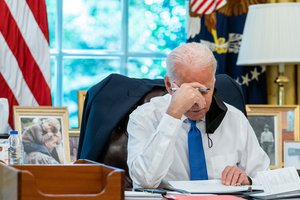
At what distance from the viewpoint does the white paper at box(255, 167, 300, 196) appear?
191 cm

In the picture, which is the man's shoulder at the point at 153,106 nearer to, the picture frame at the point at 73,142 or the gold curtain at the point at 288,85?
the picture frame at the point at 73,142

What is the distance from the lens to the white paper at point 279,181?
1.91 meters

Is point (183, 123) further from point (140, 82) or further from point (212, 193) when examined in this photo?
point (212, 193)

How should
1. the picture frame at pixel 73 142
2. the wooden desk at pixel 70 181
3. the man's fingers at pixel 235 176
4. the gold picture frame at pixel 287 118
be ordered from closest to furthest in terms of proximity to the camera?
1. the wooden desk at pixel 70 181
2. the man's fingers at pixel 235 176
3. the picture frame at pixel 73 142
4. the gold picture frame at pixel 287 118

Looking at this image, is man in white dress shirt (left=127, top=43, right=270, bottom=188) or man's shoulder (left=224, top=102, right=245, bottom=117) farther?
man's shoulder (left=224, top=102, right=245, bottom=117)

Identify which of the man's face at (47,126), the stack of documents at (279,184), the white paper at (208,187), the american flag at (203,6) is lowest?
the man's face at (47,126)

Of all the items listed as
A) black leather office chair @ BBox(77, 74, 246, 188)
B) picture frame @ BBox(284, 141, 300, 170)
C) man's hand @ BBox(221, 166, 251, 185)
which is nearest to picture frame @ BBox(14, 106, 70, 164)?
black leather office chair @ BBox(77, 74, 246, 188)

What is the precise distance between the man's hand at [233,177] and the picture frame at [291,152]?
3.93ft

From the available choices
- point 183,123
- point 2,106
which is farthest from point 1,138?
point 183,123

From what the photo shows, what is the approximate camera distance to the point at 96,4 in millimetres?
3936

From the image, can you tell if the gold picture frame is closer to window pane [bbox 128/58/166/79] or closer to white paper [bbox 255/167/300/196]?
window pane [bbox 128/58/166/79]

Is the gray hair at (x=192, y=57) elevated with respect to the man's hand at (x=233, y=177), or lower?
elevated

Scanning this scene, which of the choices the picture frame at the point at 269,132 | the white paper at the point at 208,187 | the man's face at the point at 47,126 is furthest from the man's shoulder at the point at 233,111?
the man's face at the point at 47,126

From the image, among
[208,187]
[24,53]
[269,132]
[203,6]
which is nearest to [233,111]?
[208,187]
